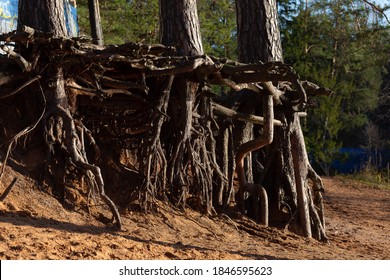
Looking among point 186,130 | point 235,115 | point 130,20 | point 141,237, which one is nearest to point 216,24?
point 130,20

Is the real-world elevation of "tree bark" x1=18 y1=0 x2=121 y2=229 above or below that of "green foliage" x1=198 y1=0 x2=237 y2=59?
below

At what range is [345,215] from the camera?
44.8 feet

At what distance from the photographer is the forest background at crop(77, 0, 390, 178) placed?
18.9 m

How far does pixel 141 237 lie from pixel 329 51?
2270 centimetres

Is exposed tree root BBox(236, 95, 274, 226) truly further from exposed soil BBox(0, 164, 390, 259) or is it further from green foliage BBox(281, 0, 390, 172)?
green foliage BBox(281, 0, 390, 172)

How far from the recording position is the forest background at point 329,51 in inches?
744

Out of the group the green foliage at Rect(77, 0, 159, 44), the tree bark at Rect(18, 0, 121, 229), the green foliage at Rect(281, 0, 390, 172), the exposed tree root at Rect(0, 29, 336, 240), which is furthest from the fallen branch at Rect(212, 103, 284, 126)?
the green foliage at Rect(281, 0, 390, 172)

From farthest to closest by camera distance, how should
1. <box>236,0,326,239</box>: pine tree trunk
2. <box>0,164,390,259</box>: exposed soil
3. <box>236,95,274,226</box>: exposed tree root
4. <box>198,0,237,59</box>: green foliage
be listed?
A: <box>198,0,237,59</box>: green foliage
<box>236,0,326,239</box>: pine tree trunk
<box>236,95,274,226</box>: exposed tree root
<box>0,164,390,259</box>: exposed soil

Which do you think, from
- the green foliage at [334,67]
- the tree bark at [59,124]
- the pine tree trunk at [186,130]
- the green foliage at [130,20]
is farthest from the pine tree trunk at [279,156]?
the green foliage at [334,67]

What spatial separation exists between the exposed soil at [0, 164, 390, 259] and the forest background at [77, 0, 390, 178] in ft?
8.67

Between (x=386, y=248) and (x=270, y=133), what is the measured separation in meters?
2.50

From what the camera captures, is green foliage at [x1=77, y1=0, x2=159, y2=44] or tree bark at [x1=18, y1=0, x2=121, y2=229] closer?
tree bark at [x1=18, y1=0, x2=121, y2=229]

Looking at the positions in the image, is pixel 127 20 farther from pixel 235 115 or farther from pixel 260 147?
pixel 260 147

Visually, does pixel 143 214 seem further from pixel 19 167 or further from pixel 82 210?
pixel 19 167
